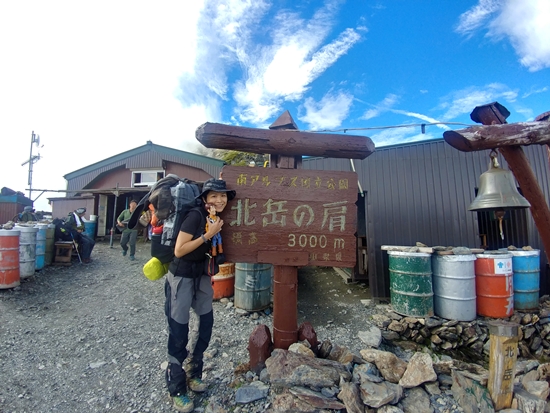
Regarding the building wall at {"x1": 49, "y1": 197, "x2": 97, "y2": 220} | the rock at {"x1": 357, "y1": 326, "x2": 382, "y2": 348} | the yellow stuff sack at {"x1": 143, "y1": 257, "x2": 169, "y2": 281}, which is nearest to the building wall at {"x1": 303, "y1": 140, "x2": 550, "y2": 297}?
the rock at {"x1": 357, "y1": 326, "x2": 382, "y2": 348}

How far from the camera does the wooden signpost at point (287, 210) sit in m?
2.79

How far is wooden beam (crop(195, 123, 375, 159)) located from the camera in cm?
285

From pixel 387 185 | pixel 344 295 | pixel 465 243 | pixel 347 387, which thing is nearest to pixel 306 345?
pixel 347 387

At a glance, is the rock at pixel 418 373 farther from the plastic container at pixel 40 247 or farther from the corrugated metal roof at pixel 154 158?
the corrugated metal roof at pixel 154 158

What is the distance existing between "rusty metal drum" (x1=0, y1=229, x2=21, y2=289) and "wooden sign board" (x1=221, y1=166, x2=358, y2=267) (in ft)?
19.0

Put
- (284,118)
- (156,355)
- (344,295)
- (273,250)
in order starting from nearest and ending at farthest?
(273,250) < (284,118) < (156,355) < (344,295)

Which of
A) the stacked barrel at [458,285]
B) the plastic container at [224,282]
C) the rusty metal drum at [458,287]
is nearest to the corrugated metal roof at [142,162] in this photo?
the plastic container at [224,282]

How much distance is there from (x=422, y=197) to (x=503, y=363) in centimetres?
535

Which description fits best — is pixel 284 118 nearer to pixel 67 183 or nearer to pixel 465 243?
pixel 465 243

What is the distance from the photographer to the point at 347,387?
7.93ft

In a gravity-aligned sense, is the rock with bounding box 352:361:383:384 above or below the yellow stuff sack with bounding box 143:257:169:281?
below

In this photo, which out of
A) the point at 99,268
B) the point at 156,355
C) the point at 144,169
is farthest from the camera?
the point at 144,169

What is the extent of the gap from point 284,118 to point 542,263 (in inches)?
318

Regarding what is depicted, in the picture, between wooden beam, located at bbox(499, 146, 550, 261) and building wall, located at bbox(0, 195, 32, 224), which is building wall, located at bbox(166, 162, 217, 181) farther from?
wooden beam, located at bbox(499, 146, 550, 261)
